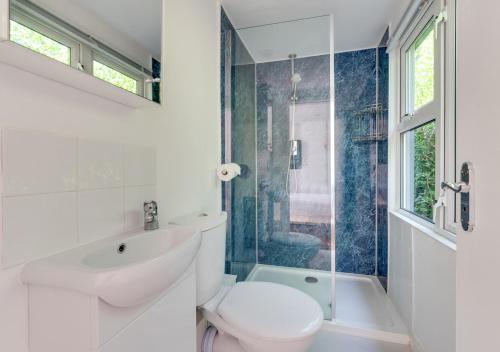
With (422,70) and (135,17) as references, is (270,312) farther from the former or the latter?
(422,70)

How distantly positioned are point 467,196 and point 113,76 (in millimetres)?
1102

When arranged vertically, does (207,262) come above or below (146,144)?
below

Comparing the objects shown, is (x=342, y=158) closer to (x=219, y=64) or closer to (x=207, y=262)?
(x=219, y=64)

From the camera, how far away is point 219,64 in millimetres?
1831

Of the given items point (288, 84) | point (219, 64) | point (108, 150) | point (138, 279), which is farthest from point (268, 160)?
point (138, 279)

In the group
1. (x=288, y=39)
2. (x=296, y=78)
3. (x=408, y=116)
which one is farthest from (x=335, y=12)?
(x=408, y=116)

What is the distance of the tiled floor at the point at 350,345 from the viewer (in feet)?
4.86

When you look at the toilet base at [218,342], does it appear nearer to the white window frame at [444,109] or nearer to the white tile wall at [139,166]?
the white tile wall at [139,166]

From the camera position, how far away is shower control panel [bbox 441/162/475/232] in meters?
0.58

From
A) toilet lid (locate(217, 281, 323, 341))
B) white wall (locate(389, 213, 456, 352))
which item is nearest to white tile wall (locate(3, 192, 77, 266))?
toilet lid (locate(217, 281, 323, 341))

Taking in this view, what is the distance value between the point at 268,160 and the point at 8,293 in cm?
193

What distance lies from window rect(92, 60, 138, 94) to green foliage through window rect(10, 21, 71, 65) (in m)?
0.09

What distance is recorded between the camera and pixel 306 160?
228 centimetres

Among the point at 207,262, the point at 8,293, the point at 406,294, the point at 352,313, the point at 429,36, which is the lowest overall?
the point at 352,313
